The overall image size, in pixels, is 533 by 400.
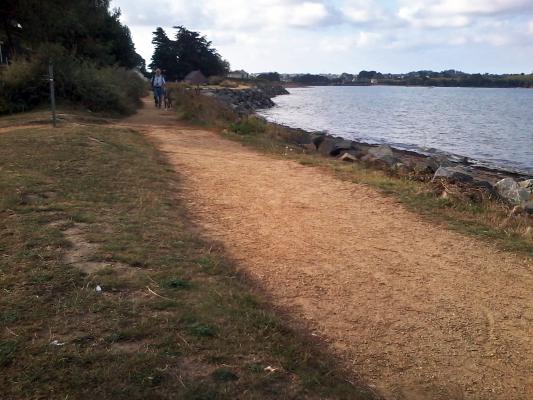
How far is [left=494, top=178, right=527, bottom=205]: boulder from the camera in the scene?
11181mm

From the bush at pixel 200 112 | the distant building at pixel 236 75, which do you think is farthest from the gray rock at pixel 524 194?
the distant building at pixel 236 75

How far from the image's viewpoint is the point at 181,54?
68.3m

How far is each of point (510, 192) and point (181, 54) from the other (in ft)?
204

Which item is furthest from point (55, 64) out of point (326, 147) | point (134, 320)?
point (134, 320)

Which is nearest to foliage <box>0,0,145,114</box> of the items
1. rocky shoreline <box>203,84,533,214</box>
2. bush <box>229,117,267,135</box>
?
bush <box>229,117,267,135</box>

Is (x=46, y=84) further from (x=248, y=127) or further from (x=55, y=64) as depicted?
(x=248, y=127)

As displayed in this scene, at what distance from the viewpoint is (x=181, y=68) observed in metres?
67.6

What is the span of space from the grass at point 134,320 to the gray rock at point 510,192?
823 centimetres

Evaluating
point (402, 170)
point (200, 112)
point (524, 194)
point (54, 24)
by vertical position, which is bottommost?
point (524, 194)

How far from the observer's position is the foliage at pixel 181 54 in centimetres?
6756

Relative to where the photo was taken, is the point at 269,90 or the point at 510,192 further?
the point at 269,90

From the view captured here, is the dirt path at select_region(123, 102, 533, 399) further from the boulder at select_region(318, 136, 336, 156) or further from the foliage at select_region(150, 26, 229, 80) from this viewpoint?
the foliage at select_region(150, 26, 229, 80)

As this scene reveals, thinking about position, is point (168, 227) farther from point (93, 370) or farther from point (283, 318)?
point (93, 370)

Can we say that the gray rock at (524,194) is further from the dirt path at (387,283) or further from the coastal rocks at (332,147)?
the coastal rocks at (332,147)
